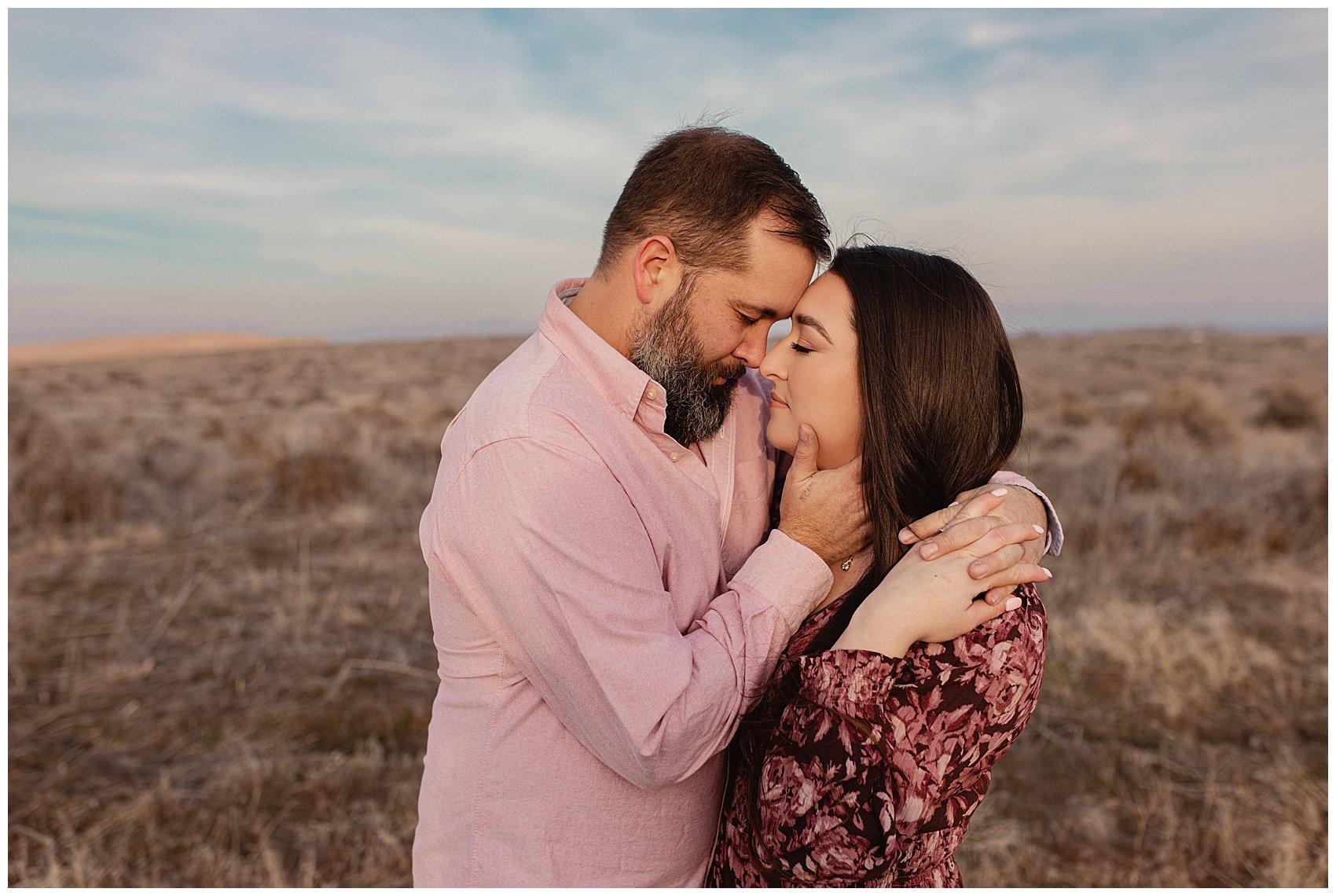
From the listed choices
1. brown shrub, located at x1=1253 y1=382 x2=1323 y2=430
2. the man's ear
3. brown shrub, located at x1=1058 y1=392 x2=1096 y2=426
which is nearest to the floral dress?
the man's ear

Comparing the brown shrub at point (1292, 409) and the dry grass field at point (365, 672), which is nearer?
the dry grass field at point (365, 672)

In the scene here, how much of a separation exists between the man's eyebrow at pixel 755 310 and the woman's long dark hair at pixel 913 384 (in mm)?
228

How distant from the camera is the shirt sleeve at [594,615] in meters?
1.75

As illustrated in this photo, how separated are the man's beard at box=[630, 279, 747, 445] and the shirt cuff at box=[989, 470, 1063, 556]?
2.48ft

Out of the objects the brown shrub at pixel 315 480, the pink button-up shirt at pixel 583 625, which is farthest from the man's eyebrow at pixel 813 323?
the brown shrub at pixel 315 480

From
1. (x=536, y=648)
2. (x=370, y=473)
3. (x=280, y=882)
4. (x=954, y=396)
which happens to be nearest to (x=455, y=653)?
(x=536, y=648)

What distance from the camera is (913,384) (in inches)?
86.5

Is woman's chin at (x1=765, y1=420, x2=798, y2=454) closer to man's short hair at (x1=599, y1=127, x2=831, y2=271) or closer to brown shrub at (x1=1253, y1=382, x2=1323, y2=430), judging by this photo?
man's short hair at (x1=599, y1=127, x2=831, y2=271)

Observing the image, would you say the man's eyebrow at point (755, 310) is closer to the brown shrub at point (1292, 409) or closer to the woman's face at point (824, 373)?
the woman's face at point (824, 373)

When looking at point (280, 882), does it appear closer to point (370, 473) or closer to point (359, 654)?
point (359, 654)

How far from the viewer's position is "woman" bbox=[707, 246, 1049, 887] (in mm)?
1864

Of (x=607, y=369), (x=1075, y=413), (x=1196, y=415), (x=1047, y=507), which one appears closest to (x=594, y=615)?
(x=607, y=369)

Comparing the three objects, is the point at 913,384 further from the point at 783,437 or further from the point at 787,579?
the point at 787,579

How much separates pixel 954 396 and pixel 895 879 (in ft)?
3.64
